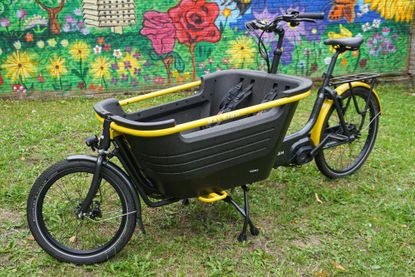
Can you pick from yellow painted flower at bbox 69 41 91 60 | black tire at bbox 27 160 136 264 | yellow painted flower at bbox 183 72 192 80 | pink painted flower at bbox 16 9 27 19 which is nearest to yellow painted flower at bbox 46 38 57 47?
yellow painted flower at bbox 69 41 91 60

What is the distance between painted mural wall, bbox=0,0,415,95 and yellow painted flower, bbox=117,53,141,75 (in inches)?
0.7

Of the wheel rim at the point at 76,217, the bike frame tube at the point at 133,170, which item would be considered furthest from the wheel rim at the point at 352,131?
the wheel rim at the point at 76,217

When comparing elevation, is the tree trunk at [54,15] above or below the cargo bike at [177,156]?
above

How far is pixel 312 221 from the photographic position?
128 inches

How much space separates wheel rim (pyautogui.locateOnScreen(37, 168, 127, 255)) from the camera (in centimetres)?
273

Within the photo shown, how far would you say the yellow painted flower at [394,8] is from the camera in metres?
7.71

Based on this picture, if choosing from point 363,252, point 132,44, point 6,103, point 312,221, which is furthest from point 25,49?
point 363,252

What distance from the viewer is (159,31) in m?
7.50

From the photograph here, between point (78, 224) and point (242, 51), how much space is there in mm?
5485

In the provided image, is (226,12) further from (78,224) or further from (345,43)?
(78,224)

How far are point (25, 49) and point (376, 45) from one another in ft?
21.1

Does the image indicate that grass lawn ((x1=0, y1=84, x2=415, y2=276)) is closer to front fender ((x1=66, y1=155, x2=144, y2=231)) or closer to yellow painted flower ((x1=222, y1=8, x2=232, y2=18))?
front fender ((x1=66, y1=155, x2=144, y2=231))

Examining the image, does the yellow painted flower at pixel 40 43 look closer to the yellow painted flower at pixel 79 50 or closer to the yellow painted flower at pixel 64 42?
the yellow painted flower at pixel 64 42

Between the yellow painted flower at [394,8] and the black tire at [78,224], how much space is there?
21.7 ft
